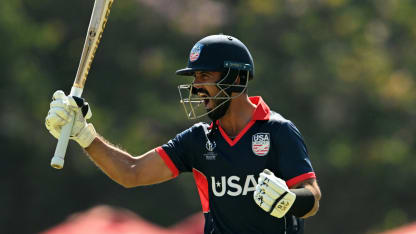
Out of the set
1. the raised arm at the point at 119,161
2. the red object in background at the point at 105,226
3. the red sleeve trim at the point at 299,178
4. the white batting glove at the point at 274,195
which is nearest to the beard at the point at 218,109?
the raised arm at the point at 119,161

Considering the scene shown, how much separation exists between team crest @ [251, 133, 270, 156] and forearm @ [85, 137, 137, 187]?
0.80 meters

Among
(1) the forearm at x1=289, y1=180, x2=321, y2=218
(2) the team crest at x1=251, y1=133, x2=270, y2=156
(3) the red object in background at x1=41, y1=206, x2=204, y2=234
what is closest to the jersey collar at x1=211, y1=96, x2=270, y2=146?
(2) the team crest at x1=251, y1=133, x2=270, y2=156

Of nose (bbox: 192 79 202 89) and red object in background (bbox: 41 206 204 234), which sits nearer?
nose (bbox: 192 79 202 89)

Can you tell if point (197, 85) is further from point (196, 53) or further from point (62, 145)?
point (62, 145)

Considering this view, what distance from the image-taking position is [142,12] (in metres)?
21.2

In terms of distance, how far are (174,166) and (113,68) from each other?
15.9 meters

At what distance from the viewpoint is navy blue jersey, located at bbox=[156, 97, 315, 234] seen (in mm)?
5074

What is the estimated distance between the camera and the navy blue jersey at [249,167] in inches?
200

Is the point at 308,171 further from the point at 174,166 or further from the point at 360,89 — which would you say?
the point at 360,89

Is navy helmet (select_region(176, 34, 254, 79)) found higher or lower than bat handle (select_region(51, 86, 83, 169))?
higher

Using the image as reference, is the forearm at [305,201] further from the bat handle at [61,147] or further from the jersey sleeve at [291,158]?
the bat handle at [61,147]

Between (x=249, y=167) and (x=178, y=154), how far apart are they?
1.77 feet

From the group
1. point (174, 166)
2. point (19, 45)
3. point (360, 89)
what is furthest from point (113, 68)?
point (174, 166)

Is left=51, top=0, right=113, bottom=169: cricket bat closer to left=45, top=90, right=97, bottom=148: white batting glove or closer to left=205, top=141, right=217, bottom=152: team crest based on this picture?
left=45, top=90, right=97, bottom=148: white batting glove
